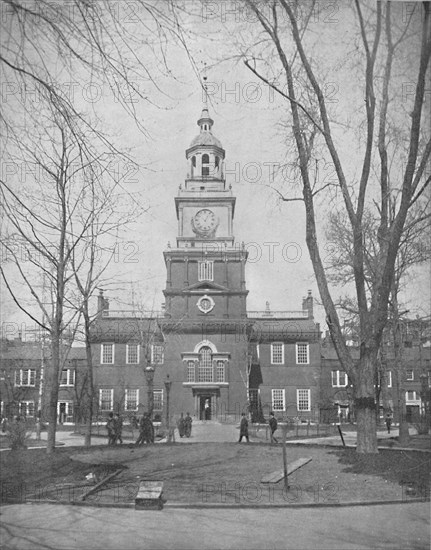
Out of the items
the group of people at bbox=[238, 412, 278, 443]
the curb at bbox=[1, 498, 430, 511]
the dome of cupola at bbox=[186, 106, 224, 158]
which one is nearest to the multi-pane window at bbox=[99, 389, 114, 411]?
the curb at bbox=[1, 498, 430, 511]

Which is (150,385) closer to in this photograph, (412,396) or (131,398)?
(131,398)

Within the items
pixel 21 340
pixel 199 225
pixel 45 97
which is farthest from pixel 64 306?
pixel 45 97

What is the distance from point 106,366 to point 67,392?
393mm

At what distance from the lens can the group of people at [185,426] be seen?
466cm

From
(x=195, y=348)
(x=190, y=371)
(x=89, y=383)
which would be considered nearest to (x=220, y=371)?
(x=195, y=348)

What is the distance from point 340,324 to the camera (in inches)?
215

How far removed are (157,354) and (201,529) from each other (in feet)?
4.81

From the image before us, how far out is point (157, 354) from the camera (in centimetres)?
478

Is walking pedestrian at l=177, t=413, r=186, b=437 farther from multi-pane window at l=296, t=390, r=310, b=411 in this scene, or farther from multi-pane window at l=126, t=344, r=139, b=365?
multi-pane window at l=296, t=390, r=310, b=411

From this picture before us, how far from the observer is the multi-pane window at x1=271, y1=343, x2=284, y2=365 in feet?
15.7

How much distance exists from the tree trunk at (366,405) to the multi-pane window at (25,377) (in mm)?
2874

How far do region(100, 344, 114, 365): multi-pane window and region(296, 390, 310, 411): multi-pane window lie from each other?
1568 mm

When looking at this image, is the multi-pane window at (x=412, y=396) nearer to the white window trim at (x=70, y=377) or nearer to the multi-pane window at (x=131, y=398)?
the multi-pane window at (x=131, y=398)

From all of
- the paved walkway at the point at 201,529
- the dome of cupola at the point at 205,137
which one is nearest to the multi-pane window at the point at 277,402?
the paved walkway at the point at 201,529
